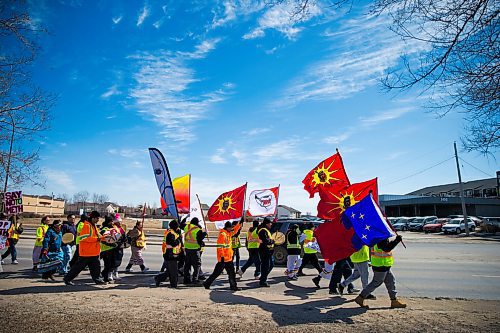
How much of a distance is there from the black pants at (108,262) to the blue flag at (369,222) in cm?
661

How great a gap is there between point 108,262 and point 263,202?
7.06 metres

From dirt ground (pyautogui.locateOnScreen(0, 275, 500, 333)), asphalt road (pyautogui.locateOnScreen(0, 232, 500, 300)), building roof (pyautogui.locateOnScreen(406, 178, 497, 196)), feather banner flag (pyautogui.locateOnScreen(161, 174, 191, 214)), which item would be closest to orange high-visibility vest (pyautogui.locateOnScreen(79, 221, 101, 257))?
dirt ground (pyautogui.locateOnScreen(0, 275, 500, 333))

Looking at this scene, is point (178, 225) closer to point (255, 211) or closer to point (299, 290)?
point (299, 290)

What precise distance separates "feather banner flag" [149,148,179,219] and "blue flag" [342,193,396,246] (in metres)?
4.85

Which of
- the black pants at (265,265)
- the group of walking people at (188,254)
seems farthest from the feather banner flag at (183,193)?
the black pants at (265,265)

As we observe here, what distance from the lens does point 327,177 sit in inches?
369

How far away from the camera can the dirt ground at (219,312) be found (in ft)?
17.4

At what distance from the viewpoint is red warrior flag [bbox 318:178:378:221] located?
811 centimetres

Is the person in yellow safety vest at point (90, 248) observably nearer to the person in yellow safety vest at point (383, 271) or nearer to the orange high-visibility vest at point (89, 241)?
the orange high-visibility vest at point (89, 241)

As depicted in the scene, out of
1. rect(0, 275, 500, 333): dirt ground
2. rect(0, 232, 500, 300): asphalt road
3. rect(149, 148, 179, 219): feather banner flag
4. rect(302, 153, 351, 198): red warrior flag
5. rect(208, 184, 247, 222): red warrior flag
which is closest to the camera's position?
rect(0, 275, 500, 333): dirt ground

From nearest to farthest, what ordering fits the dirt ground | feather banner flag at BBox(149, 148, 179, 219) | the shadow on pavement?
the dirt ground, the shadow on pavement, feather banner flag at BBox(149, 148, 179, 219)

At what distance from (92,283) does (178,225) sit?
278 centimetres

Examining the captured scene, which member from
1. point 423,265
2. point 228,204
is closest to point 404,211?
point 423,265

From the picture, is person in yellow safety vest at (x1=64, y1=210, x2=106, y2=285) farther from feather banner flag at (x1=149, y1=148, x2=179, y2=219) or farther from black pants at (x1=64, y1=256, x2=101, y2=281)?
feather banner flag at (x1=149, y1=148, x2=179, y2=219)
